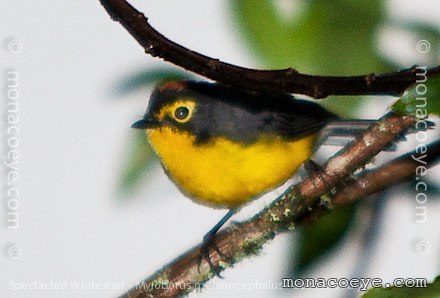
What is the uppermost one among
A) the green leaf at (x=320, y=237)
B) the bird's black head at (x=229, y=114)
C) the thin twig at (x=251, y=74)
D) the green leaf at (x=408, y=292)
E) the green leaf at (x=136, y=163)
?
the bird's black head at (x=229, y=114)

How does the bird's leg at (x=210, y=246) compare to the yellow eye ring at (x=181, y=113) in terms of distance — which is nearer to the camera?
the bird's leg at (x=210, y=246)

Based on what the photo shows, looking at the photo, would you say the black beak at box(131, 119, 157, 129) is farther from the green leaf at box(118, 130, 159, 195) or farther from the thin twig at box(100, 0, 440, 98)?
the thin twig at box(100, 0, 440, 98)

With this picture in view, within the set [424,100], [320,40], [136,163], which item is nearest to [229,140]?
[136,163]

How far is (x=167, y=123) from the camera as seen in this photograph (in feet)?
3.10

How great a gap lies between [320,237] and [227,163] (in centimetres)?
22

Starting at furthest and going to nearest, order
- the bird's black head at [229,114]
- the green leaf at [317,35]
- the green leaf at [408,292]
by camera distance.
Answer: the bird's black head at [229,114] → the green leaf at [317,35] → the green leaf at [408,292]

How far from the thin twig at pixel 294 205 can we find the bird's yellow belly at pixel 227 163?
0.33 feet

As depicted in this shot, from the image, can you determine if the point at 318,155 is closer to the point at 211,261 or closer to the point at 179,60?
the point at 211,261

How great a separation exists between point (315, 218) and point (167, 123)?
27cm

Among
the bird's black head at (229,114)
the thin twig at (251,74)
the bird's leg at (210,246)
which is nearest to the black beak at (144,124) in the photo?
the bird's black head at (229,114)

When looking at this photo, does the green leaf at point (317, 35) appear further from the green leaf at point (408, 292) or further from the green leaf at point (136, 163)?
the green leaf at point (408, 292)

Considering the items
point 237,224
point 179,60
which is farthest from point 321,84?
point 237,224

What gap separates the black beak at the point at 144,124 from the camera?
0.91 meters

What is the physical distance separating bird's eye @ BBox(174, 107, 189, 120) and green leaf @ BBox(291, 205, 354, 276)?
0.85ft
